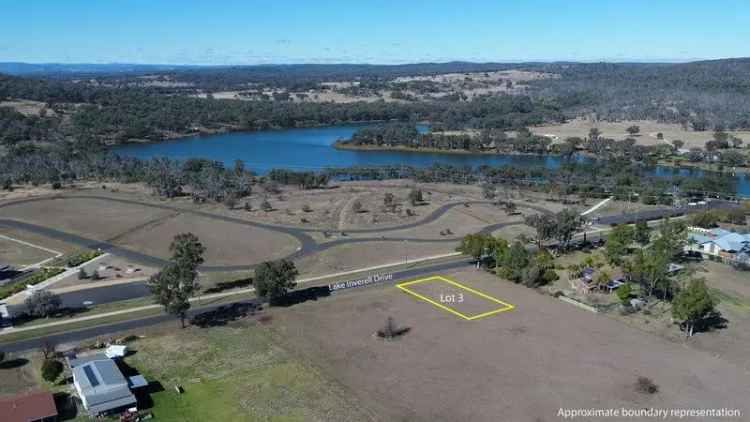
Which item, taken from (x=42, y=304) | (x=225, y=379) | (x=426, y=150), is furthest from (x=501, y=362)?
(x=426, y=150)

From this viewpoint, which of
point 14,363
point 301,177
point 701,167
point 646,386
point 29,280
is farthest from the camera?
point 701,167

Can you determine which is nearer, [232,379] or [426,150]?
[232,379]

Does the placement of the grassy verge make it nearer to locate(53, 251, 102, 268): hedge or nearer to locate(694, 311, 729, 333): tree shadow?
locate(53, 251, 102, 268): hedge

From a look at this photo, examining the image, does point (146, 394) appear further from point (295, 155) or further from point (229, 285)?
point (295, 155)

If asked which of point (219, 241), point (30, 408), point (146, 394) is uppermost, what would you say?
point (30, 408)

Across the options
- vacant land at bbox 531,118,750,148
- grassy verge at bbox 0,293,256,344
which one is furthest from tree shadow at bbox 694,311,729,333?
vacant land at bbox 531,118,750,148

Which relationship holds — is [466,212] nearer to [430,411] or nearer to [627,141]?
[430,411]

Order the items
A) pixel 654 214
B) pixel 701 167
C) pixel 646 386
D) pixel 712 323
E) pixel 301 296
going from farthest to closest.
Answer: pixel 701 167, pixel 654 214, pixel 301 296, pixel 712 323, pixel 646 386

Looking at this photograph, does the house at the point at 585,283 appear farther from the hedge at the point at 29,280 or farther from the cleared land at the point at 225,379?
the hedge at the point at 29,280
